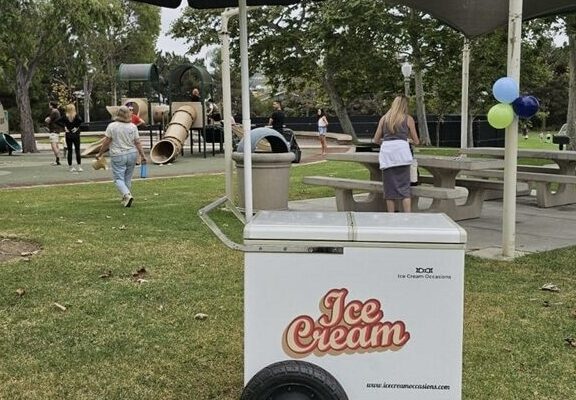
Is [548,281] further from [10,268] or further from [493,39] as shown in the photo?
[493,39]

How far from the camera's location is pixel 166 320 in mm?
4590

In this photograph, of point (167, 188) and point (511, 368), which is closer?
point (511, 368)

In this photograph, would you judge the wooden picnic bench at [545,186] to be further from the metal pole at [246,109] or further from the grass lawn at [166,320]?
the metal pole at [246,109]

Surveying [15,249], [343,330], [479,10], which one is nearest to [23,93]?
[479,10]

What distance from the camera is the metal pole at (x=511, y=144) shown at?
6.38 meters

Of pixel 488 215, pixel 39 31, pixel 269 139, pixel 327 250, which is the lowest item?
pixel 488 215

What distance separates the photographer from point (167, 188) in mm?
13023

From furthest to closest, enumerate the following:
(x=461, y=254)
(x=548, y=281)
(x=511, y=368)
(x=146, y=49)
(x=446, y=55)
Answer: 1. (x=146, y=49)
2. (x=446, y=55)
3. (x=548, y=281)
4. (x=511, y=368)
5. (x=461, y=254)

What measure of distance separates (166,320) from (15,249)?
2.92 meters

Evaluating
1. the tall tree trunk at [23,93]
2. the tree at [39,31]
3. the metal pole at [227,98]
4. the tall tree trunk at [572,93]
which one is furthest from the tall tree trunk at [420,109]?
the metal pole at [227,98]

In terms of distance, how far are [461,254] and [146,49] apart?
220 feet

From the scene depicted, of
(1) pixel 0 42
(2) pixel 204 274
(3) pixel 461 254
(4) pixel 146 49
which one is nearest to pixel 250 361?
(3) pixel 461 254

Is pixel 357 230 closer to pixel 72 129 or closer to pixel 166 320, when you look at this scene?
pixel 166 320

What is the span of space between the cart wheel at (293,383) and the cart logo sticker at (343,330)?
0.08 m
